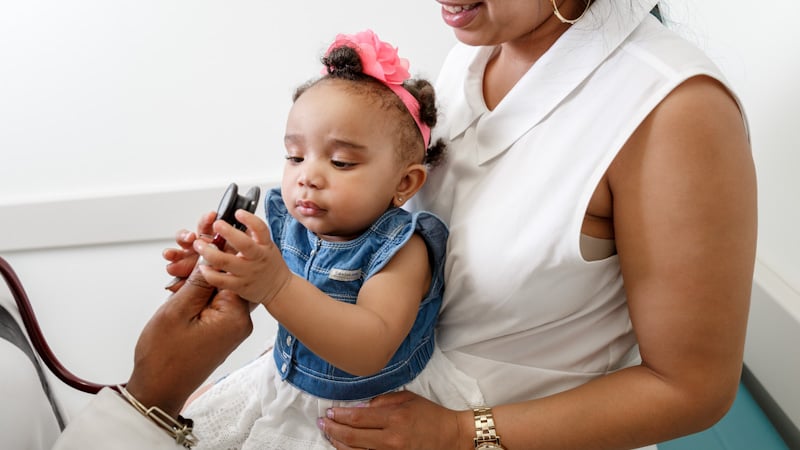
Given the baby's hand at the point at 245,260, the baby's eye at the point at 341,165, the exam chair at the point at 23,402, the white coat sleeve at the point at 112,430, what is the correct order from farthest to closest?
the exam chair at the point at 23,402
the baby's eye at the point at 341,165
the white coat sleeve at the point at 112,430
the baby's hand at the point at 245,260

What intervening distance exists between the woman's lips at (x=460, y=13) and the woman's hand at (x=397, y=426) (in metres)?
0.57

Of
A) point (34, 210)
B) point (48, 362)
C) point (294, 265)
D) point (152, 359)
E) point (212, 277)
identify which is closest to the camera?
point (212, 277)

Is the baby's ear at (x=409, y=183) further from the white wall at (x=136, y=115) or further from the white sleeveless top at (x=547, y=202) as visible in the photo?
the white wall at (x=136, y=115)

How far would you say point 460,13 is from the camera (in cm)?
107

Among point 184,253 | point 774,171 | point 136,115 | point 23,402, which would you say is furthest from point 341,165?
point 136,115

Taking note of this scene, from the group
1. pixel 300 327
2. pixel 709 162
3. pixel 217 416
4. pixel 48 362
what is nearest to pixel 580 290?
pixel 709 162

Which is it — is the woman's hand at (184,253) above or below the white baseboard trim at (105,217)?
above

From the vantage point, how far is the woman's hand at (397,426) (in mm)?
1070

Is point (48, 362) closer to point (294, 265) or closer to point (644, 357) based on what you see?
point (294, 265)

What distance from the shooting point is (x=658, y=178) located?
0.92 m

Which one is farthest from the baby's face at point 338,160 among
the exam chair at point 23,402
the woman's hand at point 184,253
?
the exam chair at point 23,402

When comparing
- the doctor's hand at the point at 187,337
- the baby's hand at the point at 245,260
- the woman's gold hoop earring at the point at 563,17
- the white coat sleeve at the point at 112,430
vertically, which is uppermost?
the woman's gold hoop earring at the point at 563,17

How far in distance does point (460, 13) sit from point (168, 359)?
645 mm

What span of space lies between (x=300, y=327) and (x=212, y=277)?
0.13 m
